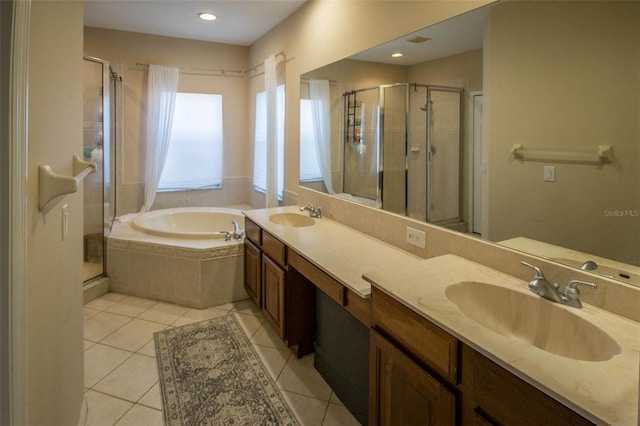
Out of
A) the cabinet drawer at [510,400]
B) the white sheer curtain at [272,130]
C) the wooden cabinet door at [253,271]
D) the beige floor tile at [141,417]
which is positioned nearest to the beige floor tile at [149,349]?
the beige floor tile at [141,417]

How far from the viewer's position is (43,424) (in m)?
1.21

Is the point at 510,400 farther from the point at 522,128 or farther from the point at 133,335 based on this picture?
the point at 133,335

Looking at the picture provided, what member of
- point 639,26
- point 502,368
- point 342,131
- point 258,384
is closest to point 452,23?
point 639,26

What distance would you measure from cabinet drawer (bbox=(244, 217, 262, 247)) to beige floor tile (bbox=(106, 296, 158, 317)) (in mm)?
1082

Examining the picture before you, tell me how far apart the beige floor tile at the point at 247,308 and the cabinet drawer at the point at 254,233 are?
63 cm

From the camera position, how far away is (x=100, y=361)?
7.95 ft

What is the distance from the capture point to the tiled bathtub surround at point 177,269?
3201 millimetres

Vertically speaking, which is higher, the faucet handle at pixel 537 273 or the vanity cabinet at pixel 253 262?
the faucet handle at pixel 537 273

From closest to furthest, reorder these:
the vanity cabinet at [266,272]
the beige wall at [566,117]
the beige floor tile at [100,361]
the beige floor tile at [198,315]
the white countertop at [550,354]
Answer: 1. the white countertop at [550,354]
2. the beige wall at [566,117]
3. the beige floor tile at [100,361]
4. the vanity cabinet at [266,272]
5. the beige floor tile at [198,315]

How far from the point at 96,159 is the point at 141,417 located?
8.03ft

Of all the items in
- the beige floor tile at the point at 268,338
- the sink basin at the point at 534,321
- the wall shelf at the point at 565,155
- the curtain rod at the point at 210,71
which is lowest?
the beige floor tile at the point at 268,338

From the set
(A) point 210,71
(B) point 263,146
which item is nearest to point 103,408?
(B) point 263,146

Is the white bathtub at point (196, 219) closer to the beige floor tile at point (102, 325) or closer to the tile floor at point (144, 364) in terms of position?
the tile floor at point (144, 364)

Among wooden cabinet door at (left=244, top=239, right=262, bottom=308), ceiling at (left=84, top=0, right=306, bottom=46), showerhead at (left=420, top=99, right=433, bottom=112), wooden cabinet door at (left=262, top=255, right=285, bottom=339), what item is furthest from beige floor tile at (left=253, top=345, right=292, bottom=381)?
ceiling at (left=84, top=0, right=306, bottom=46)
